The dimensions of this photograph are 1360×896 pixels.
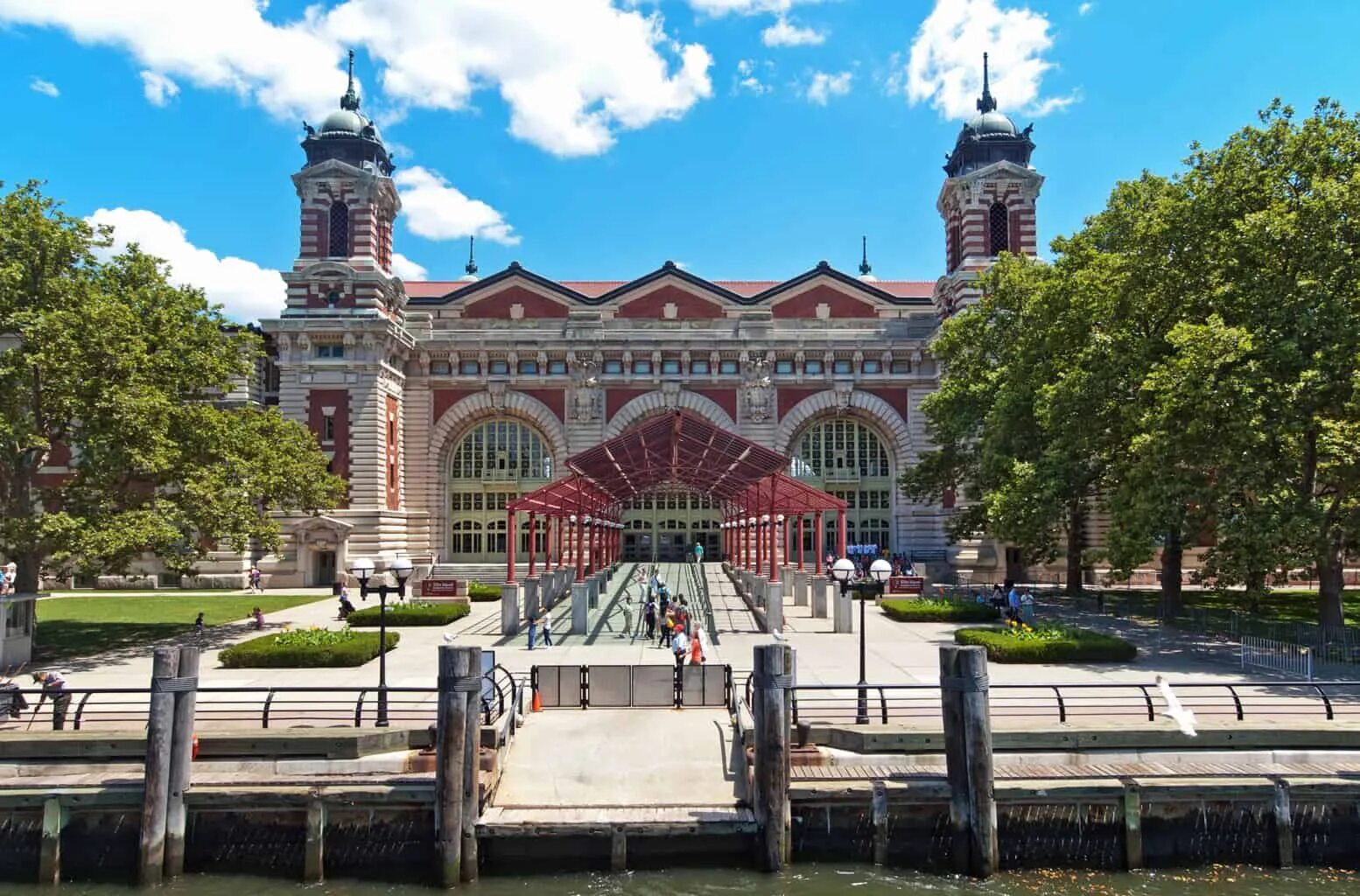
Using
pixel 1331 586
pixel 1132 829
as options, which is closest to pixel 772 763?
pixel 1132 829

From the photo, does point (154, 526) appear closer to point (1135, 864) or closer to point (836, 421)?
point (1135, 864)

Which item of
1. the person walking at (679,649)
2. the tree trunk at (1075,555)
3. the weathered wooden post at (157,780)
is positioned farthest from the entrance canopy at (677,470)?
the weathered wooden post at (157,780)

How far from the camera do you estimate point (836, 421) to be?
58312mm

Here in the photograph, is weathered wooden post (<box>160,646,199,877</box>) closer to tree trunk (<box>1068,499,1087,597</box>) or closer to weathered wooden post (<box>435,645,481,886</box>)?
weathered wooden post (<box>435,645,481,886</box>)

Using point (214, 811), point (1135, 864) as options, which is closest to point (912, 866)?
point (1135, 864)

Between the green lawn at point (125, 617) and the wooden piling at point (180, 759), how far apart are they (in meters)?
13.8

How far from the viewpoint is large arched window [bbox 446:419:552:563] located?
5691 centimetres

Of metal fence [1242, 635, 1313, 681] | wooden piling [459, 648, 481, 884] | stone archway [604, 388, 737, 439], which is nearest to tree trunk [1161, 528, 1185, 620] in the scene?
metal fence [1242, 635, 1313, 681]

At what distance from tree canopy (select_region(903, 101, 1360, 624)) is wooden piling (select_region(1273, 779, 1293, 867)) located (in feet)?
33.8

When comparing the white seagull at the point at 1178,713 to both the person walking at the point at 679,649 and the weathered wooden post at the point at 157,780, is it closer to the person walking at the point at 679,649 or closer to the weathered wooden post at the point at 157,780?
the person walking at the point at 679,649

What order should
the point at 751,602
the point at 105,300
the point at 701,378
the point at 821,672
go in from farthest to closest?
the point at 701,378
the point at 751,602
the point at 105,300
the point at 821,672

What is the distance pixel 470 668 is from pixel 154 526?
15720 mm

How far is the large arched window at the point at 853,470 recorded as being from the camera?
190 feet

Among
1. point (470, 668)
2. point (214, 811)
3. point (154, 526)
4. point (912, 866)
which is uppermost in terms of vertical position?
point (154, 526)
